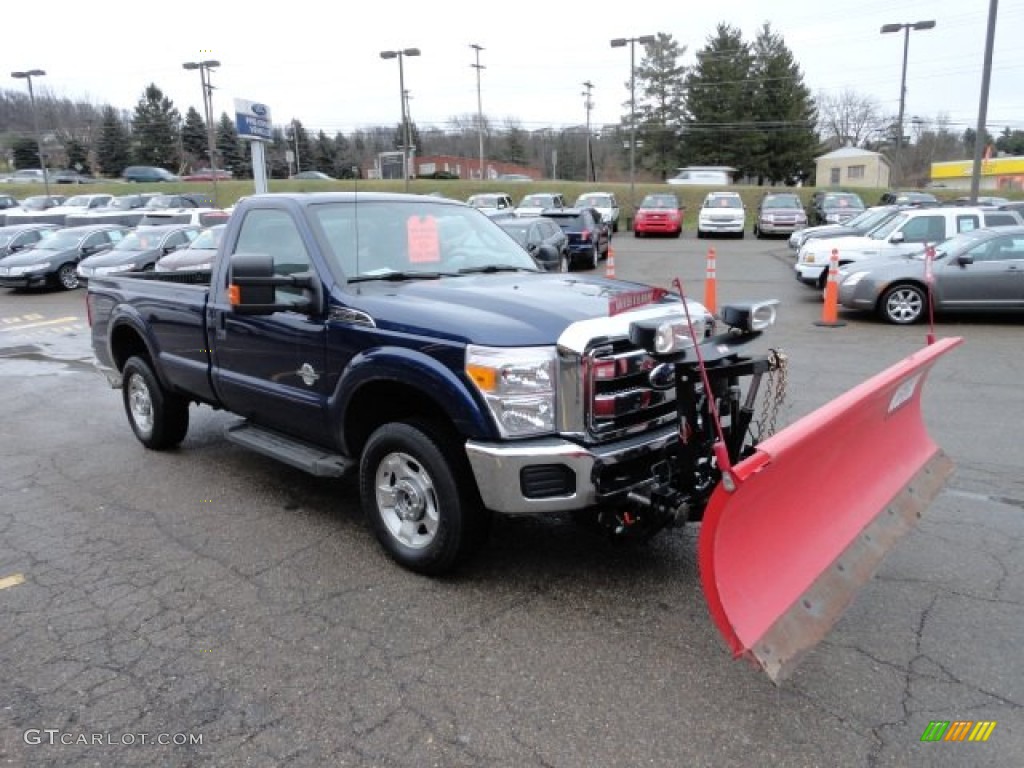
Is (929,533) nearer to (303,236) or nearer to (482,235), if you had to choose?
(482,235)

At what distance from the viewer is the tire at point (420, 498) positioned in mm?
3723

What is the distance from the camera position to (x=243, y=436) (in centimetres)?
500

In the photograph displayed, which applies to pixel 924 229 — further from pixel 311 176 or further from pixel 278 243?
pixel 311 176

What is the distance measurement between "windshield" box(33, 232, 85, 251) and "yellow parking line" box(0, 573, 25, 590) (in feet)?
62.2

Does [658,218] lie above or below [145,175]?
below

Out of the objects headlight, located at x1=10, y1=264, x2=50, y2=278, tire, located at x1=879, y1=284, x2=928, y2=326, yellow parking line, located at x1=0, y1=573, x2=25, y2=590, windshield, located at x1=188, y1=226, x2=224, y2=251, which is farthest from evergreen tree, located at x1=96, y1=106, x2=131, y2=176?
yellow parking line, located at x1=0, y1=573, x2=25, y2=590

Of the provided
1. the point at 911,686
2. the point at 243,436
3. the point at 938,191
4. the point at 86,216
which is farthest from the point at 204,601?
the point at 938,191

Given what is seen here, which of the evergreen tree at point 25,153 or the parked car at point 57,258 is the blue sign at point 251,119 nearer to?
the parked car at point 57,258

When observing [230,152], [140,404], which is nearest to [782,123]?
[230,152]

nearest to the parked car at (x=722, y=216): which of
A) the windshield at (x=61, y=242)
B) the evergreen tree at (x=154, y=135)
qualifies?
the windshield at (x=61, y=242)

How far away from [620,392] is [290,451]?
216cm

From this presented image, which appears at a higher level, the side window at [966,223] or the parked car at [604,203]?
the parked car at [604,203]

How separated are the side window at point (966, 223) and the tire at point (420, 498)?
14.1m

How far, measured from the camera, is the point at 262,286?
157 inches
